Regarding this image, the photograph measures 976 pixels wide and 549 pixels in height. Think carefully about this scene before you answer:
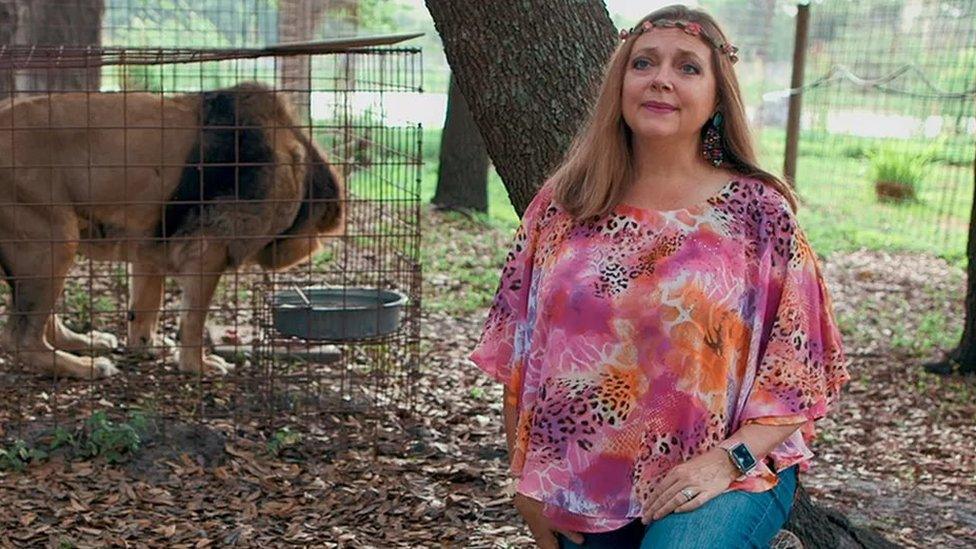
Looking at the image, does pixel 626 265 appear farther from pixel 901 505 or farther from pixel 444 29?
pixel 901 505

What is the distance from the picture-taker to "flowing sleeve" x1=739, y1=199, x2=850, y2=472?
114 inches

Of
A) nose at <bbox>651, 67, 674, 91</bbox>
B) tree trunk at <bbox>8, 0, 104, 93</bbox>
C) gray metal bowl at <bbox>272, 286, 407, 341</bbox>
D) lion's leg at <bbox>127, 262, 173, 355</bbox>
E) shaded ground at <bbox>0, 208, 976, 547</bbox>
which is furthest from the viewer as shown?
tree trunk at <bbox>8, 0, 104, 93</bbox>

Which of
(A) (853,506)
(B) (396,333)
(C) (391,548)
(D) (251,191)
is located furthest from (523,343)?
(D) (251,191)

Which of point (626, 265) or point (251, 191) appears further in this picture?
point (251, 191)

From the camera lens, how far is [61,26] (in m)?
11.6

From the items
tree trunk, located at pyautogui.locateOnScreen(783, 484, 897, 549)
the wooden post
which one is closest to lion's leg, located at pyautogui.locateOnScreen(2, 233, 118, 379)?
tree trunk, located at pyautogui.locateOnScreen(783, 484, 897, 549)

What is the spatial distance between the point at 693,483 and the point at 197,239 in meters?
5.06

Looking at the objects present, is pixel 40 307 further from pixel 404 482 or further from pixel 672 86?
pixel 672 86

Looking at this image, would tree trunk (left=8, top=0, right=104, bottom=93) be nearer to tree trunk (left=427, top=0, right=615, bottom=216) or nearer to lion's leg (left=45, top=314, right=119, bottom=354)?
lion's leg (left=45, top=314, right=119, bottom=354)

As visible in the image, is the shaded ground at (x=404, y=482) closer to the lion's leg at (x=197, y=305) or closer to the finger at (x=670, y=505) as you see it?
the lion's leg at (x=197, y=305)

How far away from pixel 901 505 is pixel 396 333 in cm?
281

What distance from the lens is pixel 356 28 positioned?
622 inches

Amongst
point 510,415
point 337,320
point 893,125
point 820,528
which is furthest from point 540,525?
point 893,125

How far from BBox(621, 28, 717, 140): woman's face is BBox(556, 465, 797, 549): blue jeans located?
857mm
